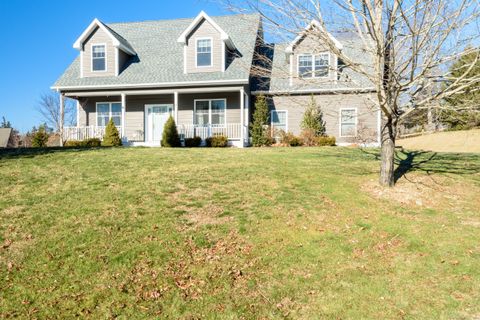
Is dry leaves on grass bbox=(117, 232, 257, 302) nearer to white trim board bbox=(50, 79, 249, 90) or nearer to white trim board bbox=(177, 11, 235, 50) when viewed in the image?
white trim board bbox=(50, 79, 249, 90)

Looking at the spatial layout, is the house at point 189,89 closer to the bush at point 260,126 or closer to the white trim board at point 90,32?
the white trim board at point 90,32

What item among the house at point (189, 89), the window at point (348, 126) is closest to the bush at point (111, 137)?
the house at point (189, 89)

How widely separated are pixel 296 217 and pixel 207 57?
1550cm

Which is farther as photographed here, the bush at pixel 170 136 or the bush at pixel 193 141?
the bush at pixel 193 141

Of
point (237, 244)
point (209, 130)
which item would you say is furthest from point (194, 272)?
point (209, 130)

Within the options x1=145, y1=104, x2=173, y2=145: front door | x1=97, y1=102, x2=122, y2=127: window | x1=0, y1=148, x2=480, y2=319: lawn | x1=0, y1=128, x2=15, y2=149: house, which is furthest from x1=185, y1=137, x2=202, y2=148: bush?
x1=0, y1=128, x2=15, y2=149: house

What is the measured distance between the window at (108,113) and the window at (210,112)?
481 centimetres

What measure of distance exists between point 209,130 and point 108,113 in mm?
6876

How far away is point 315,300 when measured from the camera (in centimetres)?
471

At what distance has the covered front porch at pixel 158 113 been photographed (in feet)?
66.5

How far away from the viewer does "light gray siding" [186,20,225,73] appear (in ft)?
67.3

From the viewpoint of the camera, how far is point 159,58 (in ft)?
73.0

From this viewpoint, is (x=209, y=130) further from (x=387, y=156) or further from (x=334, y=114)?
(x=387, y=156)

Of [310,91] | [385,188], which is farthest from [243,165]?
[310,91]
